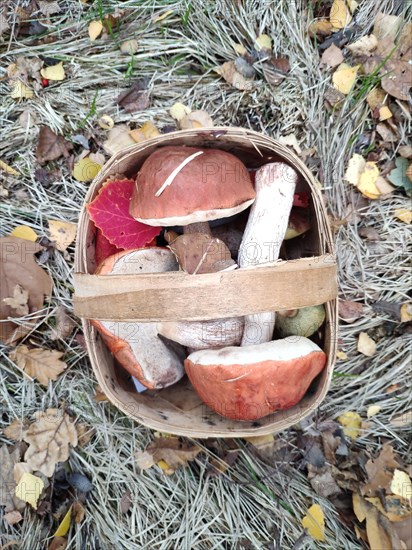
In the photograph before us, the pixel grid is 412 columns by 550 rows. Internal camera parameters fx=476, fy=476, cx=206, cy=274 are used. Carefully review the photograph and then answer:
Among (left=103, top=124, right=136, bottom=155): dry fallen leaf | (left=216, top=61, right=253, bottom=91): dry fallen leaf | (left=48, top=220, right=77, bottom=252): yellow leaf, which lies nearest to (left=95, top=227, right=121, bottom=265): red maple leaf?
(left=48, top=220, right=77, bottom=252): yellow leaf

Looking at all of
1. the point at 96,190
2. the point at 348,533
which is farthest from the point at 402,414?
the point at 96,190

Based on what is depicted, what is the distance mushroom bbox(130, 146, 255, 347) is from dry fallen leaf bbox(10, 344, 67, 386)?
81 cm

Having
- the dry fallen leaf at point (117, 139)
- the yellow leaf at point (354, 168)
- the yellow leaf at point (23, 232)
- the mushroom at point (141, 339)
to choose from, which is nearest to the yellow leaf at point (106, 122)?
the dry fallen leaf at point (117, 139)

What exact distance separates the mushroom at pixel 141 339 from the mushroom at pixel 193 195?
5.8 inches

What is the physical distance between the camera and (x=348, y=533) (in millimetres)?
1850

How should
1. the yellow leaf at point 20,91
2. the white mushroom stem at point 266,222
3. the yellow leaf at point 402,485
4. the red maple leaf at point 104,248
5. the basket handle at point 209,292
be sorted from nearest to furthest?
the basket handle at point 209,292, the white mushroom stem at point 266,222, the red maple leaf at point 104,248, the yellow leaf at point 402,485, the yellow leaf at point 20,91

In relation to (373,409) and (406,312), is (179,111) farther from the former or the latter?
(373,409)

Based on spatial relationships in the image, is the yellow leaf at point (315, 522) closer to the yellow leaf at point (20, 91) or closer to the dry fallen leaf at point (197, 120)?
the dry fallen leaf at point (197, 120)

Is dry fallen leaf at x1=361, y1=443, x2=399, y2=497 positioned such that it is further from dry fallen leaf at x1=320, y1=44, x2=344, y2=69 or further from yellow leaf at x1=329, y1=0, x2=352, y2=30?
yellow leaf at x1=329, y1=0, x2=352, y2=30

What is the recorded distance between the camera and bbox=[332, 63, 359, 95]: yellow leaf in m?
1.88

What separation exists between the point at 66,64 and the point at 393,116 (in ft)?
4.35

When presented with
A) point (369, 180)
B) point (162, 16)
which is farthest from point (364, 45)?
point (162, 16)

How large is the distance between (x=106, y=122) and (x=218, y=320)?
95 centimetres

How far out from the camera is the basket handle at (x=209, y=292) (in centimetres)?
124
